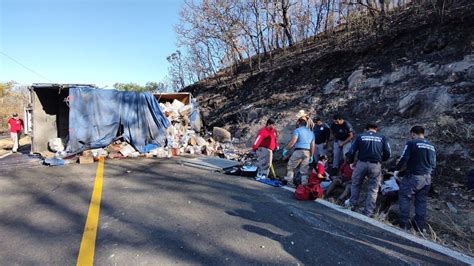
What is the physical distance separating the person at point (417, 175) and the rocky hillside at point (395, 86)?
221 cm

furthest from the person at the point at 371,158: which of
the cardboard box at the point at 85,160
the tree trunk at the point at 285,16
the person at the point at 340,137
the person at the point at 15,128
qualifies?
the tree trunk at the point at 285,16

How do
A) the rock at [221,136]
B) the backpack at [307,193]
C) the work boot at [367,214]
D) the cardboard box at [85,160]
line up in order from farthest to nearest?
the rock at [221,136], the cardboard box at [85,160], the backpack at [307,193], the work boot at [367,214]

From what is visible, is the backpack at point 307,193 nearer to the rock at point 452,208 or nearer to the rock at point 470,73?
the rock at point 452,208

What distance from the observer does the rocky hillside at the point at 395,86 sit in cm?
847

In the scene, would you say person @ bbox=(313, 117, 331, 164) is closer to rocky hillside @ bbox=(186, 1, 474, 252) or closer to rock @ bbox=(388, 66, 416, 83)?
rocky hillside @ bbox=(186, 1, 474, 252)

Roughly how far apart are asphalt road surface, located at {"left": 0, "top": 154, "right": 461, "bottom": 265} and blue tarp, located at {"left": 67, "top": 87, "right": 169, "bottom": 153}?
4152mm

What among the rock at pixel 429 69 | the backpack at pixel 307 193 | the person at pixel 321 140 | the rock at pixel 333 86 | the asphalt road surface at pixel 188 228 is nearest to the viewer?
the asphalt road surface at pixel 188 228

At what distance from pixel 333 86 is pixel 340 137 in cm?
642

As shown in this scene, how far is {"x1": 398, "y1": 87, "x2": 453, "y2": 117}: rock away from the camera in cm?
905

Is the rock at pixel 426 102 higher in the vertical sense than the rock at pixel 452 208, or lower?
higher

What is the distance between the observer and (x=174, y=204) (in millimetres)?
5535

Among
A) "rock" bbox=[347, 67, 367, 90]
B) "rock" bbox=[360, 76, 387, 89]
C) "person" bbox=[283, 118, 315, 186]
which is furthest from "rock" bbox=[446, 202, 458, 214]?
"rock" bbox=[347, 67, 367, 90]

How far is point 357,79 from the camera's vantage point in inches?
520

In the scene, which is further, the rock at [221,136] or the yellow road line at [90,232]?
the rock at [221,136]
